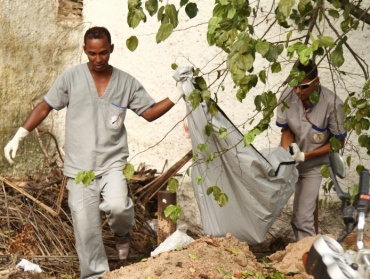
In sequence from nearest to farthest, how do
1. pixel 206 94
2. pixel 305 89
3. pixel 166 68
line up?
pixel 206 94, pixel 305 89, pixel 166 68

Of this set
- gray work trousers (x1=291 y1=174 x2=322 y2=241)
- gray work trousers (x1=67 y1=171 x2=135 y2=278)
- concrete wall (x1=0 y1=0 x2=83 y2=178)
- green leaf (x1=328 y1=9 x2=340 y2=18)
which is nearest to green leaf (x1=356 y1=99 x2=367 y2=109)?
green leaf (x1=328 y1=9 x2=340 y2=18)

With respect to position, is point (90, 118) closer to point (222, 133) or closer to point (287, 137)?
point (222, 133)

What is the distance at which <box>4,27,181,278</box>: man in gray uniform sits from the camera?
639cm

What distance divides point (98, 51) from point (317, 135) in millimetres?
1795

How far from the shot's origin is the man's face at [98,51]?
6.34 metres

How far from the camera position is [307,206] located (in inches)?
276

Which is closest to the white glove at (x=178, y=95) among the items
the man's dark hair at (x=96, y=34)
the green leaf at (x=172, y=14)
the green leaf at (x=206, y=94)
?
the man's dark hair at (x=96, y=34)

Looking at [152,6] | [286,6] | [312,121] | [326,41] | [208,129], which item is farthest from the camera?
[312,121]

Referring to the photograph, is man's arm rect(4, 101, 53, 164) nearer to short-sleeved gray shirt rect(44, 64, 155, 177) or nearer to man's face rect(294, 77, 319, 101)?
short-sleeved gray shirt rect(44, 64, 155, 177)

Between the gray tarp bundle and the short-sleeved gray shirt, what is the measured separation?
0.50 metres

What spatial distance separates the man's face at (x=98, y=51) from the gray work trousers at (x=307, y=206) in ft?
6.12

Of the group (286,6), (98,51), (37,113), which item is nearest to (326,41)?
(286,6)

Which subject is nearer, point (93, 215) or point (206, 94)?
point (206, 94)

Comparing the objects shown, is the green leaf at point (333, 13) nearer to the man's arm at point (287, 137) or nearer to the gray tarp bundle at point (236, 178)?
the gray tarp bundle at point (236, 178)
